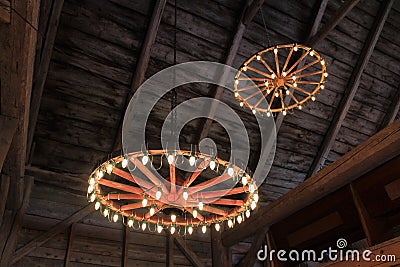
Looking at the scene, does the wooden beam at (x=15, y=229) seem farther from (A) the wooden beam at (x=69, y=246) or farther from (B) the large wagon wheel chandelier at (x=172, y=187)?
(B) the large wagon wheel chandelier at (x=172, y=187)

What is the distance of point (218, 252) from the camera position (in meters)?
6.98

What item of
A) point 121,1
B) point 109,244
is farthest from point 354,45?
point 109,244

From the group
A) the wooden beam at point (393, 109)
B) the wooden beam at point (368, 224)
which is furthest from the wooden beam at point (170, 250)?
the wooden beam at point (393, 109)

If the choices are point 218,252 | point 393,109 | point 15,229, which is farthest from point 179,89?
point 393,109

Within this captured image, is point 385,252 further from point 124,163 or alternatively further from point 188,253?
point 188,253

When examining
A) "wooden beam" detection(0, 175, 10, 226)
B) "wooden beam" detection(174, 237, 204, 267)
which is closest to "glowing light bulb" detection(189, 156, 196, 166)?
"wooden beam" detection(0, 175, 10, 226)

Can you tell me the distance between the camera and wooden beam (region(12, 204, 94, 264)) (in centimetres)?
604

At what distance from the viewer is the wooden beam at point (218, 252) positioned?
6902 millimetres

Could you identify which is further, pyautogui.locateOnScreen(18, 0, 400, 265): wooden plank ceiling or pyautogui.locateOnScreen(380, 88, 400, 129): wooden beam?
pyautogui.locateOnScreen(380, 88, 400, 129): wooden beam

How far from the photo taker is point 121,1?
5871 mm

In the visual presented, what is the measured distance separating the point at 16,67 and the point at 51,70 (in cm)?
265

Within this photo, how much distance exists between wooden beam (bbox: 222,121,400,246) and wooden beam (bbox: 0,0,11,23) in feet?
11.9

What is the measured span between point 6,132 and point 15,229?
106 inches

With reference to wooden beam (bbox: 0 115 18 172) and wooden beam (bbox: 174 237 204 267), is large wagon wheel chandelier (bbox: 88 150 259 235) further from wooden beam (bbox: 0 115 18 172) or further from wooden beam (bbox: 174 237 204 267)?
wooden beam (bbox: 174 237 204 267)
